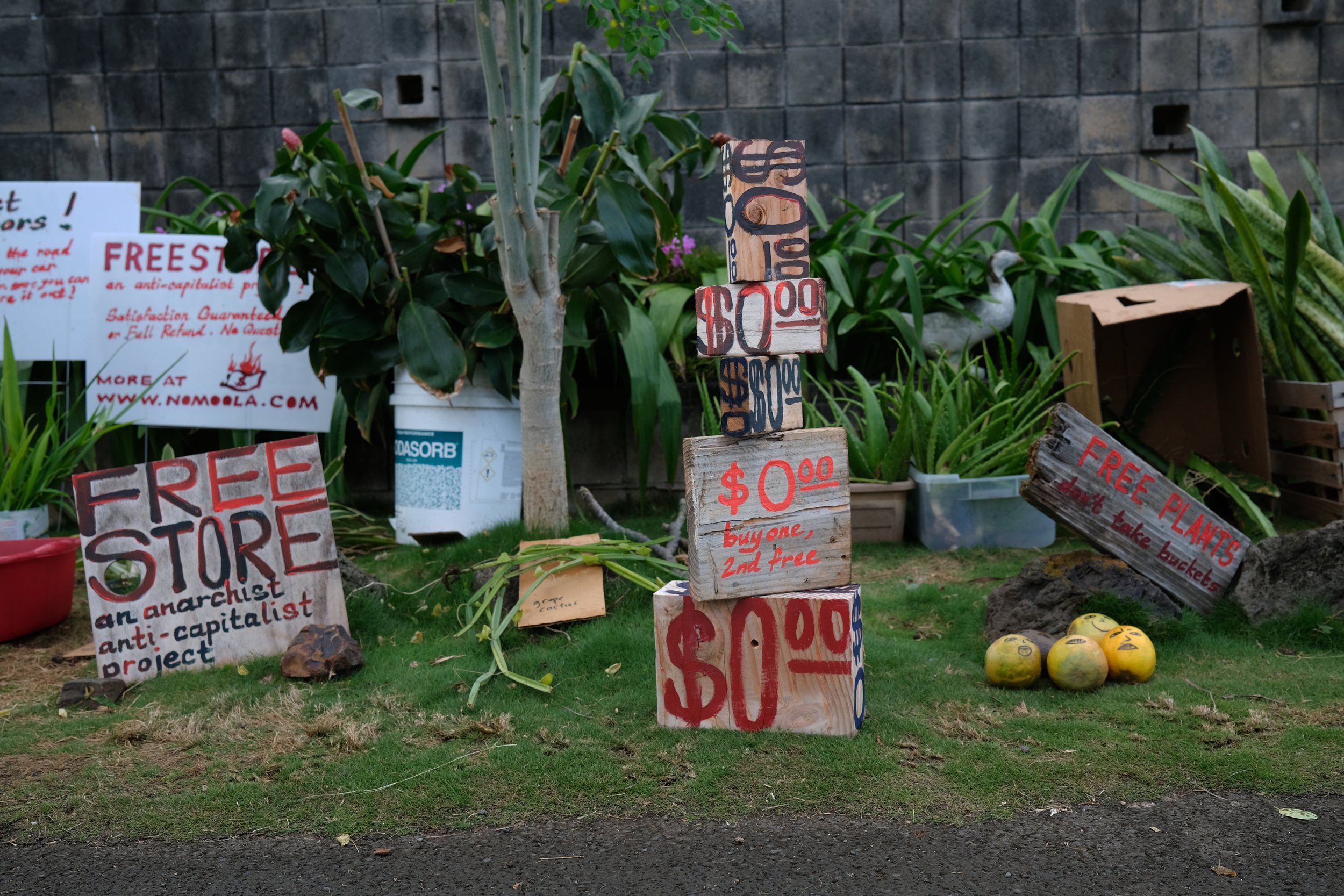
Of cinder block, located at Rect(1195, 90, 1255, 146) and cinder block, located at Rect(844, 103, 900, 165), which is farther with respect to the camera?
cinder block, located at Rect(844, 103, 900, 165)

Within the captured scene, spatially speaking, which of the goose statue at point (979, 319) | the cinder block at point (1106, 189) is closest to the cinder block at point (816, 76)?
the cinder block at point (1106, 189)

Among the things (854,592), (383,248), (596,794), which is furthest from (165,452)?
(854,592)

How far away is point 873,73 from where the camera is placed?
532cm

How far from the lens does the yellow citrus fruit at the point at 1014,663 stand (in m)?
2.46

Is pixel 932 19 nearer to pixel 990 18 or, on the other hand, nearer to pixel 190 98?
pixel 990 18

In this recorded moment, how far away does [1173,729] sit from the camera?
220cm

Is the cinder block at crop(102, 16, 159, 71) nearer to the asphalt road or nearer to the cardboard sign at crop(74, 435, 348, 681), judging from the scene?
the cardboard sign at crop(74, 435, 348, 681)

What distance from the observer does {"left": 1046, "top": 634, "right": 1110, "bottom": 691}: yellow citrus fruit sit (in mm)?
2424

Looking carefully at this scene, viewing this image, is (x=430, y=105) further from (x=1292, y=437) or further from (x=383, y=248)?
(x=1292, y=437)

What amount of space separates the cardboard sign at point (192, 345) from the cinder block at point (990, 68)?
347 centimetres

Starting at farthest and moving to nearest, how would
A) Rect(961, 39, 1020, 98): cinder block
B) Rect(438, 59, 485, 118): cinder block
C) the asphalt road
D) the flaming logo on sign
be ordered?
Rect(438, 59, 485, 118): cinder block → Rect(961, 39, 1020, 98): cinder block → the flaming logo on sign → the asphalt road

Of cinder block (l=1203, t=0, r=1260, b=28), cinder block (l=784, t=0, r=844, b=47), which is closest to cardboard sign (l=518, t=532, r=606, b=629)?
cinder block (l=784, t=0, r=844, b=47)

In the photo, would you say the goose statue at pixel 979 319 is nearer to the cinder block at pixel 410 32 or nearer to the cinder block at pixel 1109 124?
the cinder block at pixel 1109 124

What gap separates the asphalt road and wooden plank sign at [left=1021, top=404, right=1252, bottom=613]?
3.13ft
